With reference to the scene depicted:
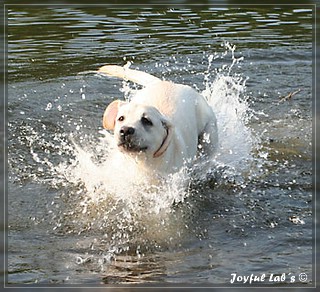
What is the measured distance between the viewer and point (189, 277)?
4.38 m

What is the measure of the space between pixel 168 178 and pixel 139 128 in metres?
0.73

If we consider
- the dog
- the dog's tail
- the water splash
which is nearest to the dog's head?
the dog

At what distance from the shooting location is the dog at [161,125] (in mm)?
5223

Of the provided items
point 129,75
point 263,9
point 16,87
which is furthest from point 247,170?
point 263,9

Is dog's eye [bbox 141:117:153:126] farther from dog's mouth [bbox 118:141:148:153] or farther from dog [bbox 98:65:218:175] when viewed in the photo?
dog's mouth [bbox 118:141:148:153]

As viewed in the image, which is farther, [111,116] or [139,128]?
[111,116]

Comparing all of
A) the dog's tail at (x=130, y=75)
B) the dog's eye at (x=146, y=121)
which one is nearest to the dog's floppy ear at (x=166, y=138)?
the dog's eye at (x=146, y=121)

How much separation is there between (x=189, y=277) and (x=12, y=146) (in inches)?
124

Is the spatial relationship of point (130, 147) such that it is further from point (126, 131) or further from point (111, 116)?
point (111, 116)

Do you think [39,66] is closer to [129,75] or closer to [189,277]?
[129,75]

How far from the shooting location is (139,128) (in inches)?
204

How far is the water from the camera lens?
4.70 m

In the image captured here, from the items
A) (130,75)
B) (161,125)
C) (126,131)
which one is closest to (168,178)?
(161,125)

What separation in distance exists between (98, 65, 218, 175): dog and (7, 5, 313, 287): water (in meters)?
0.19
